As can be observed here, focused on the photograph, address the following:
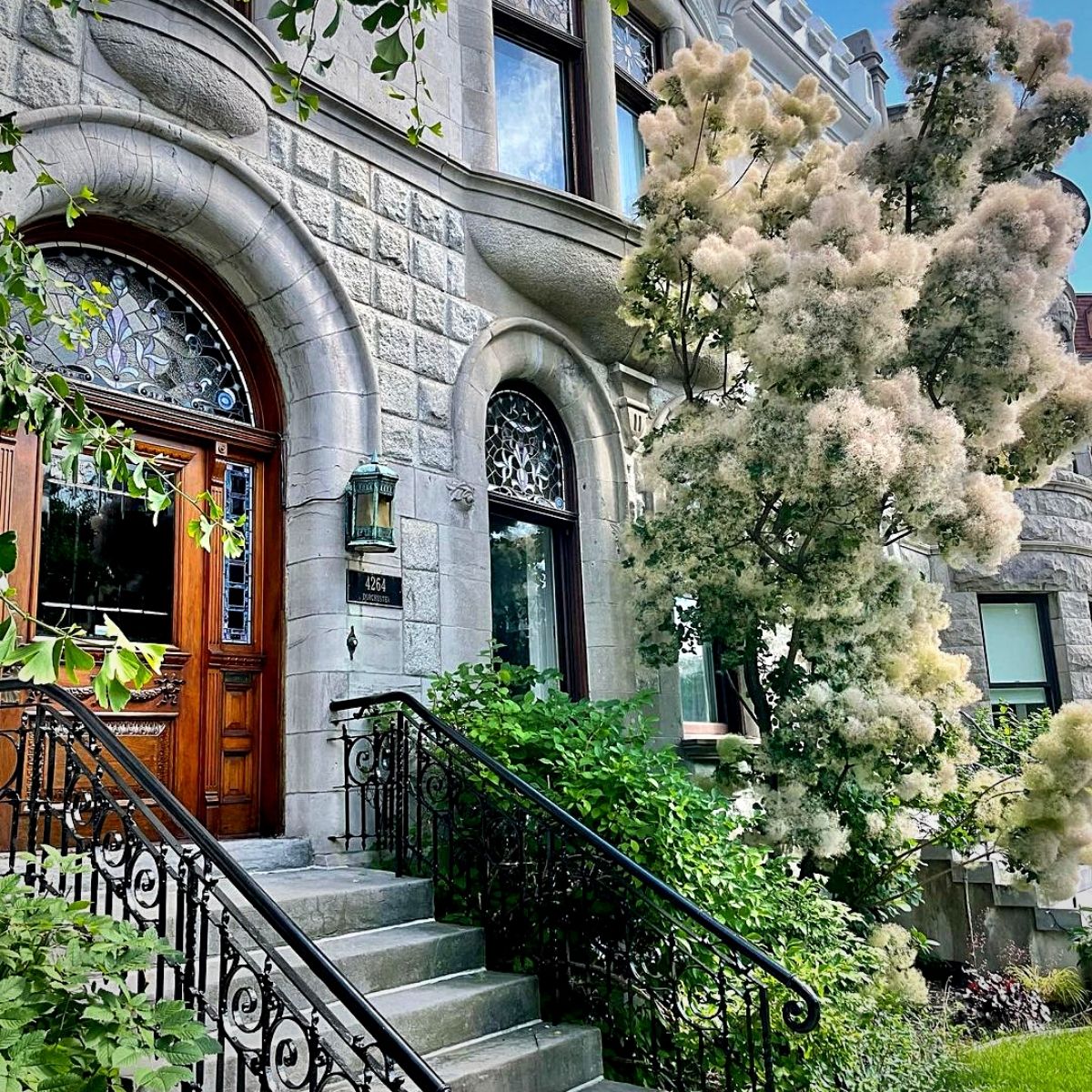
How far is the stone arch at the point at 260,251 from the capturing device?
17.9ft

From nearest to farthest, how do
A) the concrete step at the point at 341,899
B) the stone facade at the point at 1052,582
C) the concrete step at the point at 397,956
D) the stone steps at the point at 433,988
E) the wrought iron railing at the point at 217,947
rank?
the wrought iron railing at the point at 217,947 → the stone steps at the point at 433,988 → the concrete step at the point at 397,956 → the concrete step at the point at 341,899 → the stone facade at the point at 1052,582

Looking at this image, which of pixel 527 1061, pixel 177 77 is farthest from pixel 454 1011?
pixel 177 77

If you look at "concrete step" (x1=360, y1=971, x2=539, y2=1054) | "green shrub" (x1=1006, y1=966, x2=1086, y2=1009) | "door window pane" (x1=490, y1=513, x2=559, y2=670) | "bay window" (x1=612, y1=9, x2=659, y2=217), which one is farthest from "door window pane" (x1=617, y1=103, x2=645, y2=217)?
"green shrub" (x1=1006, y1=966, x2=1086, y2=1009)

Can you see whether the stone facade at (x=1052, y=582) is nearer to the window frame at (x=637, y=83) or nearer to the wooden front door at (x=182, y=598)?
the window frame at (x=637, y=83)

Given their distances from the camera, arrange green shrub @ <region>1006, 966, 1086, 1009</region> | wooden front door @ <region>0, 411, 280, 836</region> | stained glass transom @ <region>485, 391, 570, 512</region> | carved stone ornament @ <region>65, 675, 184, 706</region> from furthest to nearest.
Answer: stained glass transom @ <region>485, 391, 570, 512</region> < green shrub @ <region>1006, 966, 1086, 1009</region> < carved stone ornament @ <region>65, 675, 184, 706</region> < wooden front door @ <region>0, 411, 280, 836</region>

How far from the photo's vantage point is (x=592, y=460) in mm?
8297

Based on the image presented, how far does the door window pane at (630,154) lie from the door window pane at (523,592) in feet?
11.0

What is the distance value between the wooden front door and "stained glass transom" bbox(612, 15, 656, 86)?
5548 millimetres

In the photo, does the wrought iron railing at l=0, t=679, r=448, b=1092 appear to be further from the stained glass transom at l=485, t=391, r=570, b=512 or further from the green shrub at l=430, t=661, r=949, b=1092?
the stained glass transom at l=485, t=391, r=570, b=512

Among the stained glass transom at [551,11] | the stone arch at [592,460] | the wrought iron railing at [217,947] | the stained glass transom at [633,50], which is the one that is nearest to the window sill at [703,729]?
the stone arch at [592,460]

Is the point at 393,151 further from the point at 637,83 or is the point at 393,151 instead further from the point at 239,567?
the point at 637,83

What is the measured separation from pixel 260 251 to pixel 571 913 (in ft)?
13.4

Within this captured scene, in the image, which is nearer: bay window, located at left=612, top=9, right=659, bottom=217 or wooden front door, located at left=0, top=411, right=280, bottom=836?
wooden front door, located at left=0, top=411, right=280, bottom=836

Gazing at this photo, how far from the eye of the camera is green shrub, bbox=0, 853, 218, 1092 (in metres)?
2.59
